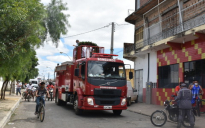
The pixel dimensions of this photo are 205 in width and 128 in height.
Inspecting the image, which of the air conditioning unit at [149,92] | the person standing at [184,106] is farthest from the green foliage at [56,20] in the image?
the person standing at [184,106]

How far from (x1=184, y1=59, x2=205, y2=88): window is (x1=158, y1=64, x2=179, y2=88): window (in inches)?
42.2

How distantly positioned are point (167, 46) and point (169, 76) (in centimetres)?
211

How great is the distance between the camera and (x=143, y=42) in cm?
2088

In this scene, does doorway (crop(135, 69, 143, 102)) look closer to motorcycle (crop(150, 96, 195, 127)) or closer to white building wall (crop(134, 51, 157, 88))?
white building wall (crop(134, 51, 157, 88))

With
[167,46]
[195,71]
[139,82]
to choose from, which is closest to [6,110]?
[195,71]

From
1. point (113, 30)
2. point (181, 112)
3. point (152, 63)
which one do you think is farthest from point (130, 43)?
point (181, 112)

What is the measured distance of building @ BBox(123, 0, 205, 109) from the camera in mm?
13852

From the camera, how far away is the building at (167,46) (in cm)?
1385

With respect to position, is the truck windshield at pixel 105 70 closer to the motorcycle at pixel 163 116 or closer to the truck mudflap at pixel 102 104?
the truck mudflap at pixel 102 104

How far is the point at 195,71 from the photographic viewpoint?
1404 centimetres

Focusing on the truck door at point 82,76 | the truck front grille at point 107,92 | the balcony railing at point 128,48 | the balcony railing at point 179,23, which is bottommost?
the truck front grille at point 107,92

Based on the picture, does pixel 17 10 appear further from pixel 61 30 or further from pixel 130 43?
pixel 130 43

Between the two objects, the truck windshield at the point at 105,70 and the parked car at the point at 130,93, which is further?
the parked car at the point at 130,93

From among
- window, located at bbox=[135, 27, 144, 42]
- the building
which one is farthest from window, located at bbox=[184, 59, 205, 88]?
window, located at bbox=[135, 27, 144, 42]
